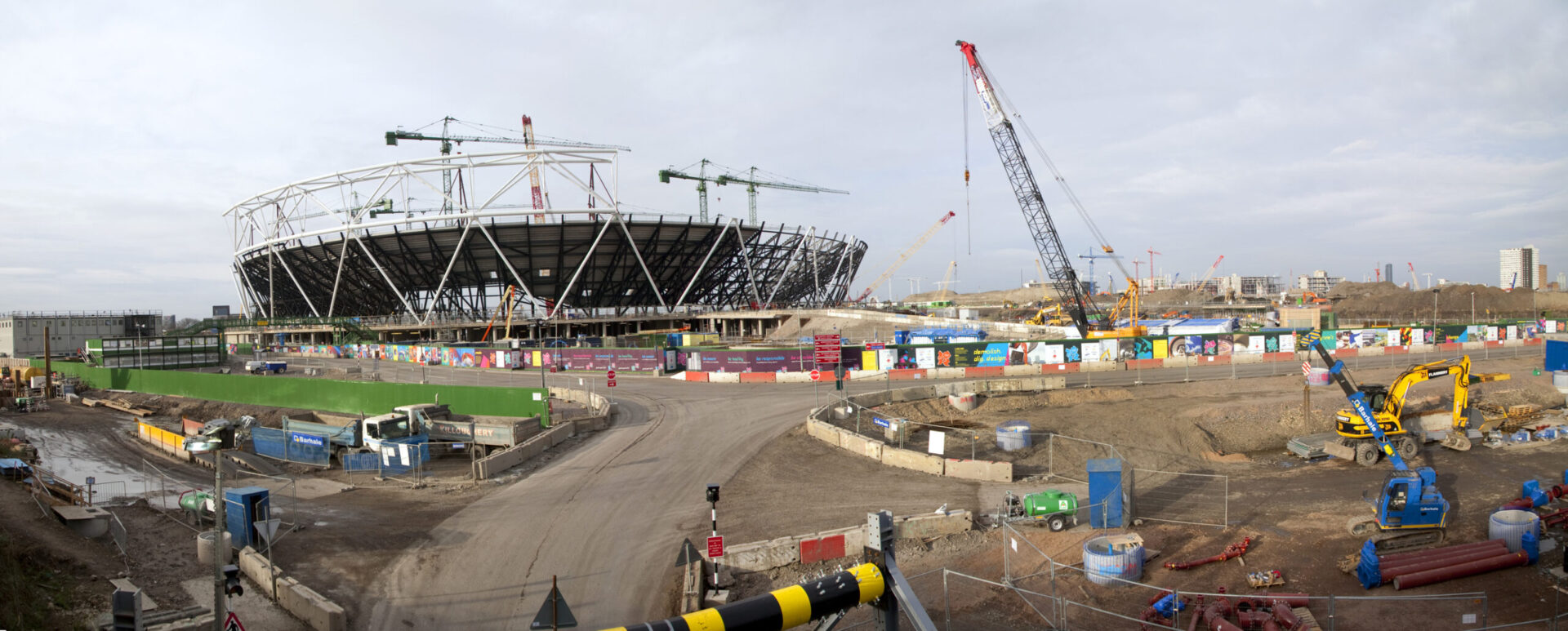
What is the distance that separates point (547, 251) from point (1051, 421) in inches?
2365

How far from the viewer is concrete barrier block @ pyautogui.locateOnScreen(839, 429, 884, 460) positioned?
20.6m

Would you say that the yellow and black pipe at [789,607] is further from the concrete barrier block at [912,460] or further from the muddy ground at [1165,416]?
the muddy ground at [1165,416]

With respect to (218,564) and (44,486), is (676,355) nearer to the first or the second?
(44,486)

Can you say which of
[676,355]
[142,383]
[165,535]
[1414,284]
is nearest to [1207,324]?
[676,355]

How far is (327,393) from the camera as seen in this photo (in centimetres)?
3441

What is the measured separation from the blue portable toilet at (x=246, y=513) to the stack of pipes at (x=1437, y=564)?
18496 millimetres

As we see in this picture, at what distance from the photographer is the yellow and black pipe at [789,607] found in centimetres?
360

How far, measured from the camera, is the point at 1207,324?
169 ft

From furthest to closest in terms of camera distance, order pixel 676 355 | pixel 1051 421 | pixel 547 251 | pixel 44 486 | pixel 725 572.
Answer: pixel 547 251
pixel 676 355
pixel 1051 421
pixel 44 486
pixel 725 572

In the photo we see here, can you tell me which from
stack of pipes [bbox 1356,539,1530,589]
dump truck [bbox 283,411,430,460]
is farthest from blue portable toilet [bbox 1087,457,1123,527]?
dump truck [bbox 283,411,430,460]

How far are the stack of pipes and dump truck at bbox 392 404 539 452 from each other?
904 inches

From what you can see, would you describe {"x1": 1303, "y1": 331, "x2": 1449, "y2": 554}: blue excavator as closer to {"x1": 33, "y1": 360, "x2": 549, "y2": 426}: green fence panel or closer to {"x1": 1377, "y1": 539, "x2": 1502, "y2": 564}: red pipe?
{"x1": 1377, "y1": 539, "x2": 1502, "y2": 564}: red pipe

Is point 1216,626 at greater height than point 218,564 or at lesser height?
lesser

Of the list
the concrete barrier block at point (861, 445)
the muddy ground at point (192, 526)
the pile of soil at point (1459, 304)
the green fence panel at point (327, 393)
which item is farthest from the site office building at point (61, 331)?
the pile of soil at point (1459, 304)
